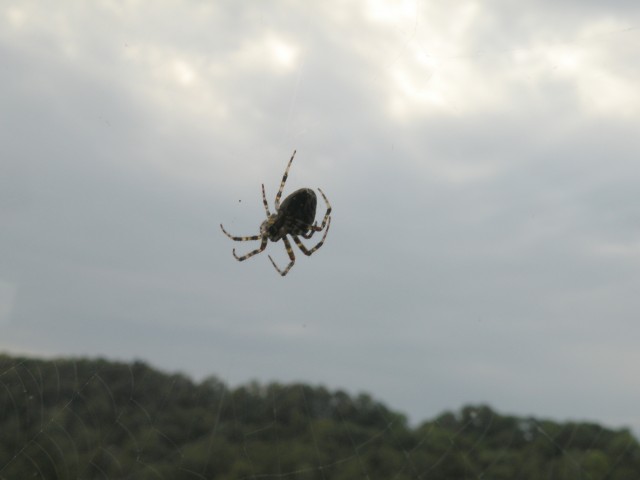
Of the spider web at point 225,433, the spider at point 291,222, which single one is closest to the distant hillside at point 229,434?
the spider web at point 225,433

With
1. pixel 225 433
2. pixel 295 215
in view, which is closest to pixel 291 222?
pixel 295 215

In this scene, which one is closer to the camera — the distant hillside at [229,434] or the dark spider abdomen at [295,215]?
the dark spider abdomen at [295,215]

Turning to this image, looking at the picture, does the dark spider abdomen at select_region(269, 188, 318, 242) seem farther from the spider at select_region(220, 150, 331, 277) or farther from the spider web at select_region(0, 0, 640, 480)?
the spider web at select_region(0, 0, 640, 480)

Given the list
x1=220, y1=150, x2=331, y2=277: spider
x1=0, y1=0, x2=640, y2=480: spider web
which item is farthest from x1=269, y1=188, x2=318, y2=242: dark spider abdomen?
x1=0, y1=0, x2=640, y2=480: spider web

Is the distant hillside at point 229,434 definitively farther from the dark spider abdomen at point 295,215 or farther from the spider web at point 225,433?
the dark spider abdomen at point 295,215

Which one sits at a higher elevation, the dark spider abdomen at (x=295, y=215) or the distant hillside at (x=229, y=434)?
the dark spider abdomen at (x=295, y=215)

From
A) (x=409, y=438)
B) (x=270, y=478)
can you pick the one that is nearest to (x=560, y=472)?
(x=409, y=438)
